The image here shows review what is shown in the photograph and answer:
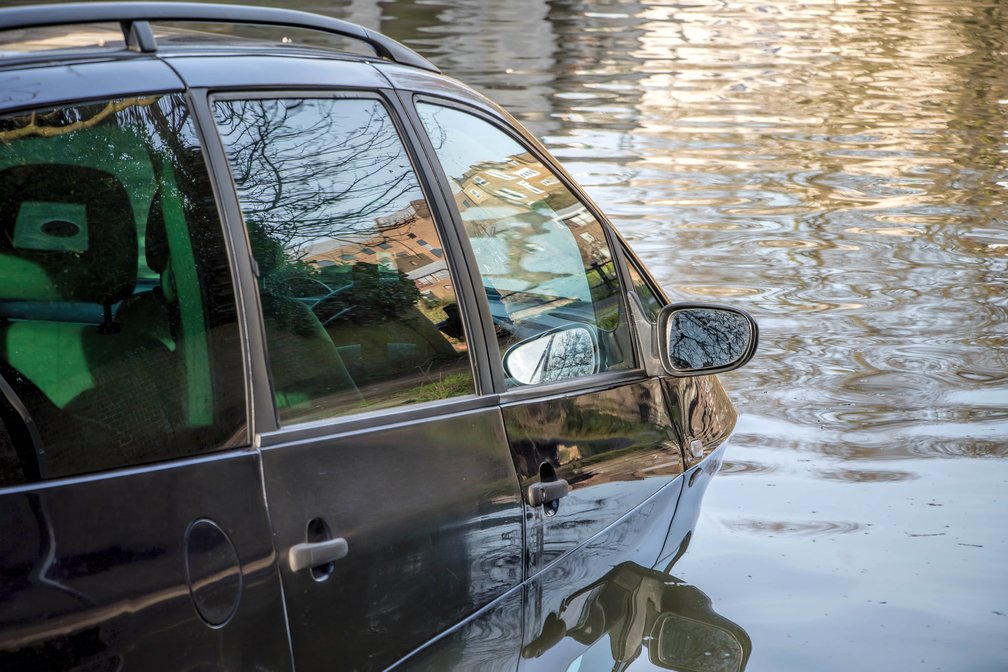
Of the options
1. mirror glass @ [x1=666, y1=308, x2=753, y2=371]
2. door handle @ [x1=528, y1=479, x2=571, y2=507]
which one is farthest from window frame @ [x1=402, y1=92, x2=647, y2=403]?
door handle @ [x1=528, y1=479, x2=571, y2=507]

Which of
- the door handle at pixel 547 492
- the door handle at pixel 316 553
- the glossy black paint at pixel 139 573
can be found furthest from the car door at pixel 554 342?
the glossy black paint at pixel 139 573

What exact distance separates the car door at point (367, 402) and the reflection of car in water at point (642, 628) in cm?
26

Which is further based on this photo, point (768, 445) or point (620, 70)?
point (620, 70)

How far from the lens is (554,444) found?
3066mm

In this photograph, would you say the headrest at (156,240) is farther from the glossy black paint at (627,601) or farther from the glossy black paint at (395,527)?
the glossy black paint at (627,601)

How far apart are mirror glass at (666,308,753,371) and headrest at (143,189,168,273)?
166cm

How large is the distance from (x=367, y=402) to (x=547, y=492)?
Answer: 0.63m

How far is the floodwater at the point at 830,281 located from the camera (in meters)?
Result: 4.26

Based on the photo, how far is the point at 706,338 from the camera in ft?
11.6

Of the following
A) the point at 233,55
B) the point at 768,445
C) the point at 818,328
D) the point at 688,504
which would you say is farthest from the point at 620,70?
the point at 233,55

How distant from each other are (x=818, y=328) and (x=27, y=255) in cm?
643

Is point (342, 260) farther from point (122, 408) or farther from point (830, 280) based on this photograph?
point (830, 280)

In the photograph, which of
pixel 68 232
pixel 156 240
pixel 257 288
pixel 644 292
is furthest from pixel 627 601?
pixel 68 232

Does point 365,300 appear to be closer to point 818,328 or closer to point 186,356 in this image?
point 186,356
